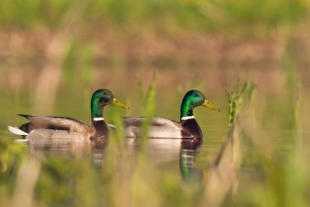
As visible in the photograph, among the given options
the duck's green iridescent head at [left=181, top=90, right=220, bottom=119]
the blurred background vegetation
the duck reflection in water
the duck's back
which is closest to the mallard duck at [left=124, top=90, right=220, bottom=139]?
the duck's green iridescent head at [left=181, top=90, right=220, bottom=119]

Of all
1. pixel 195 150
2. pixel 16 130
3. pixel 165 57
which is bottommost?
pixel 195 150

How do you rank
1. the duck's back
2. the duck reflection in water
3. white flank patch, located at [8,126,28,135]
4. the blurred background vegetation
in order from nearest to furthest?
the duck reflection in water, white flank patch, located at [8,126,28,135], the duck's back, the blurred background vegetation

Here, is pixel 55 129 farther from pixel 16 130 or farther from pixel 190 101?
pixel 190 101

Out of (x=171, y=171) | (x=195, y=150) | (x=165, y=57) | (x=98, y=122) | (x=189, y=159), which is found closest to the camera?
(x=171, y=171)

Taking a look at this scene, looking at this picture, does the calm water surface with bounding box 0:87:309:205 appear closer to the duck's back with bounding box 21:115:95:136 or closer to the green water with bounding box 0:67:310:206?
the green water with bounding box 0:67:310:206

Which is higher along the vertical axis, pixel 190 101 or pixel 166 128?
pixel 190 101

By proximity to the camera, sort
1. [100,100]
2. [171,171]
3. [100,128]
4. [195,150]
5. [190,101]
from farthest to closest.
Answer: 1. [190,101]
2. [100,100]
3. [100,128]
4. [195,150]
5. [171,171]

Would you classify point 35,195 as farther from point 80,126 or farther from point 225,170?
point 80,126

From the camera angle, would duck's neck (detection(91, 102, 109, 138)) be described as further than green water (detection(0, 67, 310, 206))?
Yes

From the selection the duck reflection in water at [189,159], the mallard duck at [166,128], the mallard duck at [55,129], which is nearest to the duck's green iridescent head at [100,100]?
the mallard duck at [166,128]

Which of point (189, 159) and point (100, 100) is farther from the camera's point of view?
point (100, 100)

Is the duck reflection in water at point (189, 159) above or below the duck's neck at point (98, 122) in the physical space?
below

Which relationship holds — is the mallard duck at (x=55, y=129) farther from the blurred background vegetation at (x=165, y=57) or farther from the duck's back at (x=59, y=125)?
the blurred background vegetation at (x=165, y=57)

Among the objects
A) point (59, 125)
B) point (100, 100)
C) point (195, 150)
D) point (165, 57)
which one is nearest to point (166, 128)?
point (100, 100)
